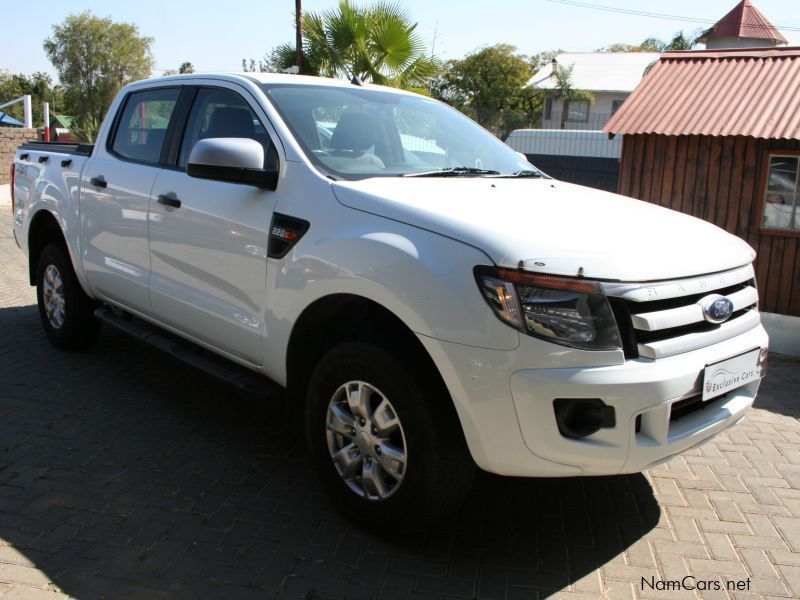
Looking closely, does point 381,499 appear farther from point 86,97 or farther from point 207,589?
point 86,97

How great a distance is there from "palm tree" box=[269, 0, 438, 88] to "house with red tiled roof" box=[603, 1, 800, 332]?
4.24 m

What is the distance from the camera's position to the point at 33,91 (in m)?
71.9

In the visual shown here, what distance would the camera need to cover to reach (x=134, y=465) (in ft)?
12.3

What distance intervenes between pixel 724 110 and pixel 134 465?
7.41 meters

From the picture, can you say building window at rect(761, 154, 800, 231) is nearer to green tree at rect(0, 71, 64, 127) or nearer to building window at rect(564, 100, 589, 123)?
building window at rect(564, 100, 589, 123)

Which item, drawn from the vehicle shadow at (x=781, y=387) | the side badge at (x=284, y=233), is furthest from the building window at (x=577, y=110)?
the side badge at (x=284, y=233)

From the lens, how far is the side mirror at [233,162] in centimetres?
328

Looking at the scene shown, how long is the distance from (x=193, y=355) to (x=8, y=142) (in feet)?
63.8

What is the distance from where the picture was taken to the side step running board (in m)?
3.58

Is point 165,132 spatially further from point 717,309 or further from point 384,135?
point 717,309

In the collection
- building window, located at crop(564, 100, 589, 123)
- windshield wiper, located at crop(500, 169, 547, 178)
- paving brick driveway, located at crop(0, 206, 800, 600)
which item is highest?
building window, located at crop(564, 100, 589, 123)

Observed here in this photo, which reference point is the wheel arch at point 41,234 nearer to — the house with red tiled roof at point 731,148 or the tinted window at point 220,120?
the tinted window at point 220,120

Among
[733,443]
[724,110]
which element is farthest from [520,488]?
[724,110]

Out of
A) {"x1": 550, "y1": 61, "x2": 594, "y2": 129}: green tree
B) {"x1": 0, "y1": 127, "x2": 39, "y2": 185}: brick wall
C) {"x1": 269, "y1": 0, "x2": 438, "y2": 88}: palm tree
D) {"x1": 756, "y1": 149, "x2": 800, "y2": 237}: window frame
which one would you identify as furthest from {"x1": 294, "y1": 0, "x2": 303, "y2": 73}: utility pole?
{"x1": 550, "y1": 61, "x2": 594, "y2": 129}: green tree
